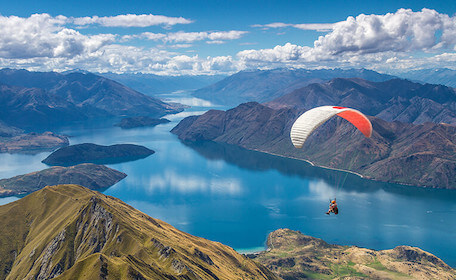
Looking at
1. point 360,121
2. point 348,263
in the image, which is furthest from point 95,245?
point 348,263

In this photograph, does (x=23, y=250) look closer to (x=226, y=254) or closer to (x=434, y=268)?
(x=226, y=254)

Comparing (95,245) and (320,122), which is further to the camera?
(95,245)

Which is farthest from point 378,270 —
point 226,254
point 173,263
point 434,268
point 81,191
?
point 81,191

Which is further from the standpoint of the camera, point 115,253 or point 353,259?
point 353,259

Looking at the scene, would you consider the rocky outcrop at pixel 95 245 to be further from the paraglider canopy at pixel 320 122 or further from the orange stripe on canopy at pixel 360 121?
the orange stripe on canopy at pixel 360 121

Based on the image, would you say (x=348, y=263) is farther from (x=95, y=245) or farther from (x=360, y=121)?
(x=360, y=121)

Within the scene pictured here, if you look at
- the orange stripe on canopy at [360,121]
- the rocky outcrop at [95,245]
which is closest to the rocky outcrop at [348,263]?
the rocky outcrop at [95,245]
